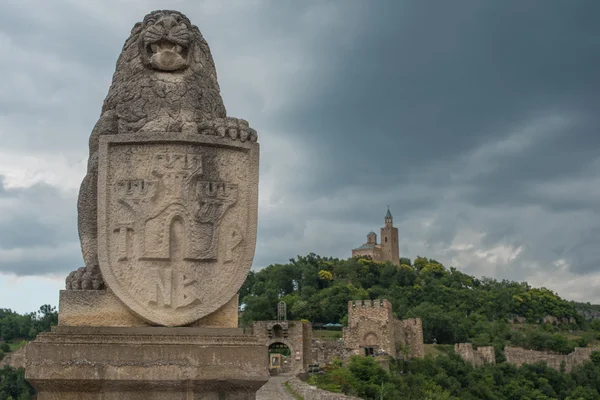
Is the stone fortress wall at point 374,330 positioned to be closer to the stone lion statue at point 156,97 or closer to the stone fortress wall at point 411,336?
the stone fortress wall at point 411,336

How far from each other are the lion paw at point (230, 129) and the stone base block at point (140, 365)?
1.17 m

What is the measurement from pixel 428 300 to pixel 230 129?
6538cm

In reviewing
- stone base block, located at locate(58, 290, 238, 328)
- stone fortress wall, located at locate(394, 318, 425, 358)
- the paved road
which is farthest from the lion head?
stone fortress wall, located at locate(394, 318, 425, 358)

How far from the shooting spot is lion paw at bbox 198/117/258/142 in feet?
13.2

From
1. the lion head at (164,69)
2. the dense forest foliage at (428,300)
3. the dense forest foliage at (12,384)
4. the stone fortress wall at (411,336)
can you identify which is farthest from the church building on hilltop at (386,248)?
the lion head at (164,69)

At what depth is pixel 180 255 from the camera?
381 cm

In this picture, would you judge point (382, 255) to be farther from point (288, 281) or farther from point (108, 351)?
point (108, 351)

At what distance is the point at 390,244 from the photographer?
333 feet

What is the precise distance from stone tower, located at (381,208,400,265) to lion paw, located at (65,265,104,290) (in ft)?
317

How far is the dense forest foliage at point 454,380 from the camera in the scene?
872 inches

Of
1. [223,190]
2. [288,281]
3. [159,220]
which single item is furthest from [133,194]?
[288,281]

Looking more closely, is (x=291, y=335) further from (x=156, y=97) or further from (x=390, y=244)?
(x=390, y=244)

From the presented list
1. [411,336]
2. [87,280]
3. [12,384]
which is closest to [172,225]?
[87,280]

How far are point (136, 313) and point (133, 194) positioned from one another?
658 mm
